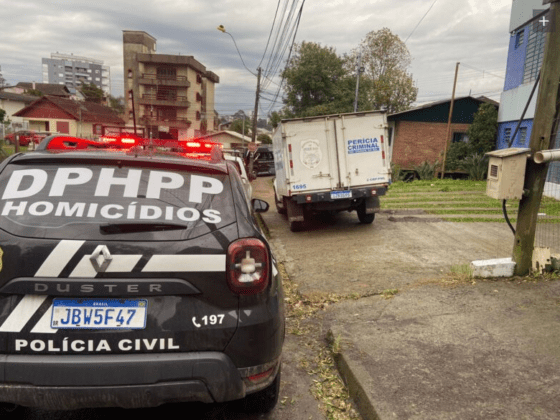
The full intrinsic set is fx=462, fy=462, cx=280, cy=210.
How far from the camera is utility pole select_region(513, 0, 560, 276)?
4.99 metres

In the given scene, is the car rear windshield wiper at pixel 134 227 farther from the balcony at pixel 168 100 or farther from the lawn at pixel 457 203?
the balcony at pixel 168 100

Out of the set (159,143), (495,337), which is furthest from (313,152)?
(495,337)

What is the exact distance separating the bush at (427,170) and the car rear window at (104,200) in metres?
22.1

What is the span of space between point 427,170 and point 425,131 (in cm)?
301

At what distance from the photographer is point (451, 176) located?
23.7 metres

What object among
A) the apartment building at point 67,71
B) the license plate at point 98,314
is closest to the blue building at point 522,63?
the license plate at point 98,314

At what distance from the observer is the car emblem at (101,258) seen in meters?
2.29

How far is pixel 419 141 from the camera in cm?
2527

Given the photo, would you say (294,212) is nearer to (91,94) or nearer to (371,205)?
(371,205)

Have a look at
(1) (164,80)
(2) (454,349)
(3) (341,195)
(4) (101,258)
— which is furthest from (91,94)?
(4) (101,258)

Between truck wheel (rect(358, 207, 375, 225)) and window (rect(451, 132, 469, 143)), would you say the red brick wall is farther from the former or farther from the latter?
truck wheel (rect(358, 207, 375, 225))

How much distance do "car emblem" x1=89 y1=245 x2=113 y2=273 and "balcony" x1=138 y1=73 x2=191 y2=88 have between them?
54.6 meters

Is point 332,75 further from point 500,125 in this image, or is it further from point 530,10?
point 530,10

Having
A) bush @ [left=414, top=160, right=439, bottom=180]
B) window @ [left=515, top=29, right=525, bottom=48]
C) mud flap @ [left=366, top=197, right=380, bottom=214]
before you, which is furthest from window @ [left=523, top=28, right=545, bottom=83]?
mud flap @ [left=366, top=197, right=380, bottom=214]
